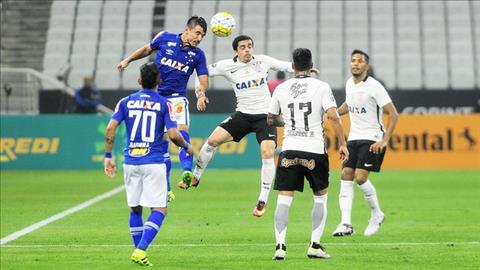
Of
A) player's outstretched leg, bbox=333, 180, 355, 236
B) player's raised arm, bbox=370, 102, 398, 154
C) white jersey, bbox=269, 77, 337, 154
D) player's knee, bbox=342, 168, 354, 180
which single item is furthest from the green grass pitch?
white jersey, bbox=269, 77, 337, 154

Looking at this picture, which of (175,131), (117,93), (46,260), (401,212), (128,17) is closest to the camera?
(175,131)

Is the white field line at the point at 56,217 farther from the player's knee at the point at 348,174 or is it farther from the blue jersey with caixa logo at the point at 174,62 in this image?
the player's knee at the point at 348,174

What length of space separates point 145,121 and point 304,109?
1727mm

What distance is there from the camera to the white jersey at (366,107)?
1451cm

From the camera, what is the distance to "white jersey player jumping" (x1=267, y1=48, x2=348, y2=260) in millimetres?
11711

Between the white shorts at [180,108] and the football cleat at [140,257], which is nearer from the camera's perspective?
the football cleat at [140,257]

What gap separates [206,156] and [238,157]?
1429cm

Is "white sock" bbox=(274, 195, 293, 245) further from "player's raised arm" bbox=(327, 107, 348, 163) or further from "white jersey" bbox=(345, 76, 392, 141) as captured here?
"white jersey" bbox=(345, 76, 392, 141)

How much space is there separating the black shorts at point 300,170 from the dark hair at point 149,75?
5.63 feet

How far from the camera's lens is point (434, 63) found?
119 feet

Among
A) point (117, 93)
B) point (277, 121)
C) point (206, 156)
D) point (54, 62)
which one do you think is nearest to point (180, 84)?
point (206, 156)

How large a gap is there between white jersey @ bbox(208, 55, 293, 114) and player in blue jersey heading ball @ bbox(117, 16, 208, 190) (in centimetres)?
64

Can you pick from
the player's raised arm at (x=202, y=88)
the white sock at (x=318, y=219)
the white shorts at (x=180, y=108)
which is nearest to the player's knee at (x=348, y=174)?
the player's raised arm at (x=202, y=88)

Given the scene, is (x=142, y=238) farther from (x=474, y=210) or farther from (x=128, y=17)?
(x=128, y=17)
